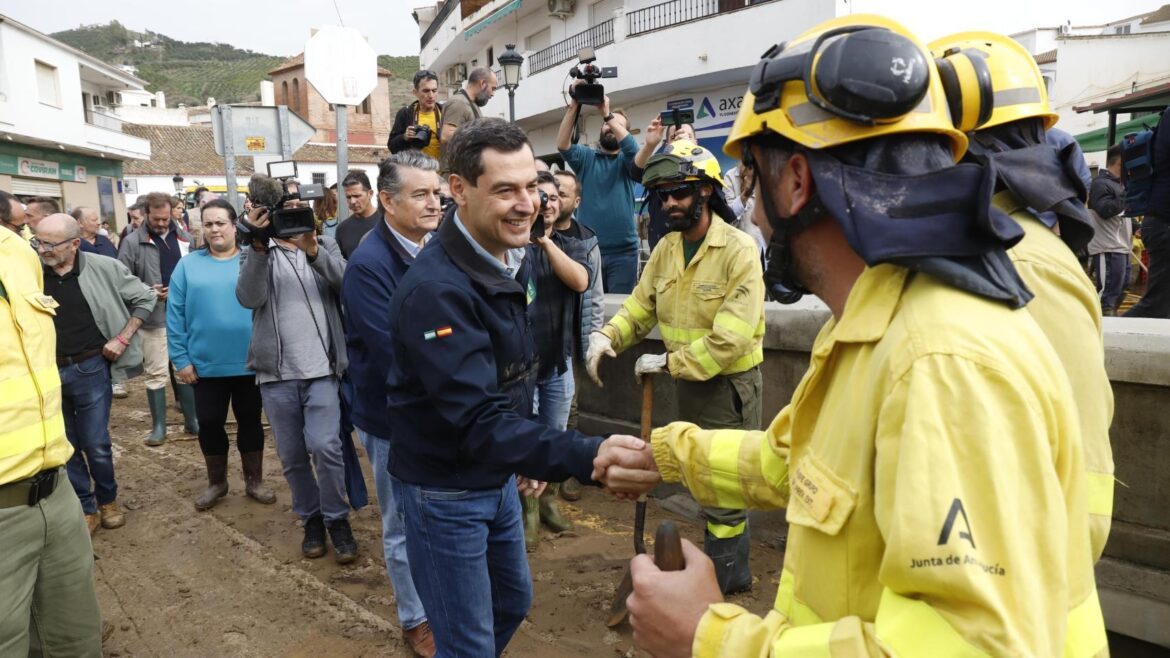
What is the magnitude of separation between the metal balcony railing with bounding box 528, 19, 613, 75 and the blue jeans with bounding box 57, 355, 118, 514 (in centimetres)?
1924

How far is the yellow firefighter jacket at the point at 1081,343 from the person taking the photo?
1.94 meters

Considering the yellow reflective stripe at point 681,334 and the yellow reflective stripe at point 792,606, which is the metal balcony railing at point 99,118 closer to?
the yellow reflective stripe at point 681,334

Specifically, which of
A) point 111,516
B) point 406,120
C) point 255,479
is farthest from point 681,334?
point 111,516

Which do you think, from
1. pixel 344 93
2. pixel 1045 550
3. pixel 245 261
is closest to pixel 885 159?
pixel 1045 550

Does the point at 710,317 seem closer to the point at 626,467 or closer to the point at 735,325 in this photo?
the point at 735,325

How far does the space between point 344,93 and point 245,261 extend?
282cm

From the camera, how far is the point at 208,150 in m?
51.1

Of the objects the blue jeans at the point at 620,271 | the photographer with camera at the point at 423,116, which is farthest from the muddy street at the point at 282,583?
the photographer with camera at the point at 423,116

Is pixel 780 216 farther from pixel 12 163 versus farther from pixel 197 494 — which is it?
pixel 12 163

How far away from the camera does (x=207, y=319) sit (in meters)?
5.61

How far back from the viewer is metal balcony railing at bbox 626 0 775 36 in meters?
20.7

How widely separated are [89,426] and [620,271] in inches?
168

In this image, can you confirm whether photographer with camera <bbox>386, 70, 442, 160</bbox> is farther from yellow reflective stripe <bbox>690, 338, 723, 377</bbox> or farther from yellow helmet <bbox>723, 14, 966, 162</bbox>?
yellow helmet <bbox>723, 14, 966, 162</bbox>

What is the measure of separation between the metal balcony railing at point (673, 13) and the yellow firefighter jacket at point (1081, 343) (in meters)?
19.5
